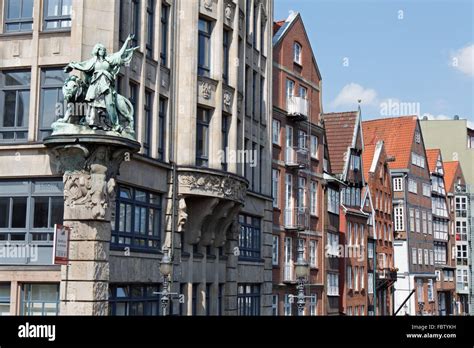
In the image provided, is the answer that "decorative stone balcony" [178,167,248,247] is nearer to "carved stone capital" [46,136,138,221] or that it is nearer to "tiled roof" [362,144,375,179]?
"carved stone capital" [46,136,138,221]

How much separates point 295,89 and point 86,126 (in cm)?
2190

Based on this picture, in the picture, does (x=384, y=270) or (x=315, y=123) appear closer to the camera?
(x=315, y=123)

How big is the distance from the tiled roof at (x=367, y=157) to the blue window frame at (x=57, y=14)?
37.0 metres

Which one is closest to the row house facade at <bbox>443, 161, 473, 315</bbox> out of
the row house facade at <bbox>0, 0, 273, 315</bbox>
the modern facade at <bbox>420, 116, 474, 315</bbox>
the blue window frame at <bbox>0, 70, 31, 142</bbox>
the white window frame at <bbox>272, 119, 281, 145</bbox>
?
the modern facade at <bbox>420, 116, 474, 315</bbox>

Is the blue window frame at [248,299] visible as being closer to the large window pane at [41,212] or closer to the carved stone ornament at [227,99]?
the carved stone ornament at [227,99]

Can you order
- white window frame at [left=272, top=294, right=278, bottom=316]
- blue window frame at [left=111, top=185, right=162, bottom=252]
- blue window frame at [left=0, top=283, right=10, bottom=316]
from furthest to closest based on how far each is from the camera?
white window frame at [left=272, top=294, right=278, bottom=316] < blue window frame at [left=111, top=185, right=162, bottom=252] < blue window frame at [left=0, top=283, right=10, bottom=316]

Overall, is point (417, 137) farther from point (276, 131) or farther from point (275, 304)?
point (275, 304)

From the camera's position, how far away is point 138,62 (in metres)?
25.8

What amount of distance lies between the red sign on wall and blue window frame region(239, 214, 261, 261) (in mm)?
13087

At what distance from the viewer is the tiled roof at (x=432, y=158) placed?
74312mm

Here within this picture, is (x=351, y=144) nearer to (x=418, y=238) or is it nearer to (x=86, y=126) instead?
(x=418, y=238)

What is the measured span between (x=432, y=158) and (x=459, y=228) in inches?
354

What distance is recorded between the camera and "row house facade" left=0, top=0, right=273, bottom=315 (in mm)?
23203
